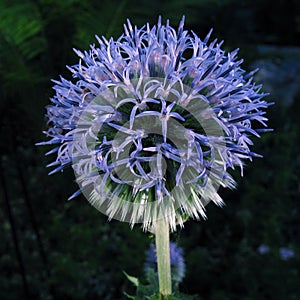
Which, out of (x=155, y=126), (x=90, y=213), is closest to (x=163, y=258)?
(x=155, y=126)

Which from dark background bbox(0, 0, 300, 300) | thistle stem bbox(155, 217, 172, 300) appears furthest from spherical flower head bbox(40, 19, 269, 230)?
dark background bbox(0, 0, 300, 300)

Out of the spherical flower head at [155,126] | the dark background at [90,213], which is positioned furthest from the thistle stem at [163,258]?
the dark background at [90,213]

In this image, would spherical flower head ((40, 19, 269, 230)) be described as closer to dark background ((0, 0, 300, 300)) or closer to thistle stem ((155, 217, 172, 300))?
thistle stem ((155, 217, 172, 300))

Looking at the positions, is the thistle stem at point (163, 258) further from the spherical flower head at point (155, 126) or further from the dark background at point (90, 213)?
the dark background at point (90, 213)

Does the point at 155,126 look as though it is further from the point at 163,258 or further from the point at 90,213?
the point at 90,213

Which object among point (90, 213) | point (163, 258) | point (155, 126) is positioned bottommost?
point (163, 258)

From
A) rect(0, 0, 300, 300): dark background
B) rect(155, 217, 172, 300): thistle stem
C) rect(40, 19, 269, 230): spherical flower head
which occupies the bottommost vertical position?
rect(155, 217, 172, 300): thistle stem
